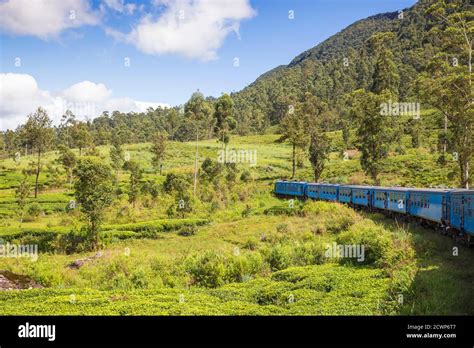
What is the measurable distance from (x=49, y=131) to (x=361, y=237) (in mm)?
50729

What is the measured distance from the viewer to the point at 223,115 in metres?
61.7

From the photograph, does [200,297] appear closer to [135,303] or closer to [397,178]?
[135,303]

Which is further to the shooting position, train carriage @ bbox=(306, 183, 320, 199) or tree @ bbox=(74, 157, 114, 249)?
train carriage @ bbox=(306, 183, 320, 199)

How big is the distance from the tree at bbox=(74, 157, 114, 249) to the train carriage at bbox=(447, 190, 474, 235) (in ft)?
71.0

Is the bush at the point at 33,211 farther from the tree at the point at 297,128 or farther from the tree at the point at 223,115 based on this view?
the tree at the point at 297,128

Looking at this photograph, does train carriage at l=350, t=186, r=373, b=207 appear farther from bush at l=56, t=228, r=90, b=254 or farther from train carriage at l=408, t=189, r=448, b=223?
bush at l=56, t=228, r=90, b=254

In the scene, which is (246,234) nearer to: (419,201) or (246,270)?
(419,201)

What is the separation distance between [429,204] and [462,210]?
5.49 meters

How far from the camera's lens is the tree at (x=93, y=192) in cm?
2944

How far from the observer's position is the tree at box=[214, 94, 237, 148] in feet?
198
